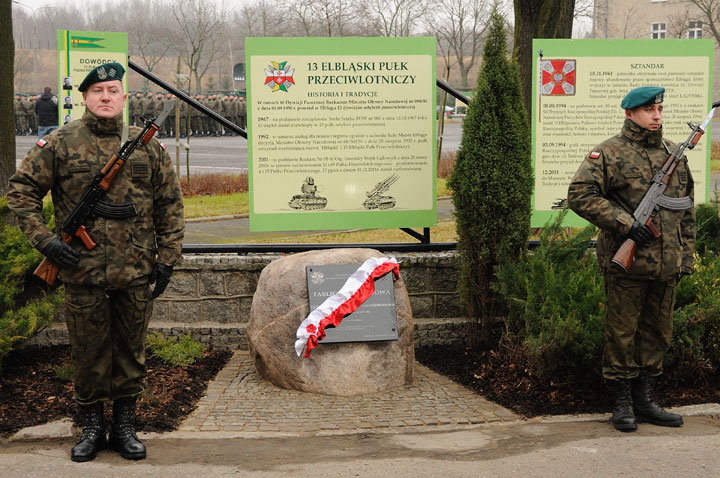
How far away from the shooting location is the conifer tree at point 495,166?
21.1 feet

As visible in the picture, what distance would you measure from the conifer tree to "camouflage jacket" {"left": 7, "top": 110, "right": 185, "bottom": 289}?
2.56 m

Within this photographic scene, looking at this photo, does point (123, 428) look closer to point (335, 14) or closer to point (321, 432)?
point (321, 432)

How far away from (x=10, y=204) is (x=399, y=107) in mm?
3365

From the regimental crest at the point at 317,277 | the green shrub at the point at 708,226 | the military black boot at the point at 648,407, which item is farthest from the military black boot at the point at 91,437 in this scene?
the green shrub at the point at 708,226

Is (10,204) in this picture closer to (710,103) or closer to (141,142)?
(141,142)

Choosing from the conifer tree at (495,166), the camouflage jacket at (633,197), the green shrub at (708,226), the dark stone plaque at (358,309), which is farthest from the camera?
the green shrub at (708,226)

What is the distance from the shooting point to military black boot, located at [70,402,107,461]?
4.56 meters

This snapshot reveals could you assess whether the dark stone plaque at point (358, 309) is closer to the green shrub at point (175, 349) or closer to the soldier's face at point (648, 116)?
the green shrub at point (175, 349)

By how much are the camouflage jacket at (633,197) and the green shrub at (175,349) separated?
3.02 meters

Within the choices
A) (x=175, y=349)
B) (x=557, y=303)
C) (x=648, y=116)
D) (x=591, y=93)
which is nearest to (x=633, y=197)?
(x=648, y=116)

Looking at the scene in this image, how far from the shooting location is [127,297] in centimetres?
466

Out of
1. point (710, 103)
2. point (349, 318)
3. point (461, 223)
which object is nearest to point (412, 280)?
point (461, 223)

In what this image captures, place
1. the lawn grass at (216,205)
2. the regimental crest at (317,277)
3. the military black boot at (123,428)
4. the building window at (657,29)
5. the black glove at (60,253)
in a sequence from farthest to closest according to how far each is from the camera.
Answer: the building window at (657,29) < the lawn grass at (216,205) < the regimental crest at (317,277) < the military black boot at (123,428) < the black glove at (60,253)

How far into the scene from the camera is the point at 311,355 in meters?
5.97
